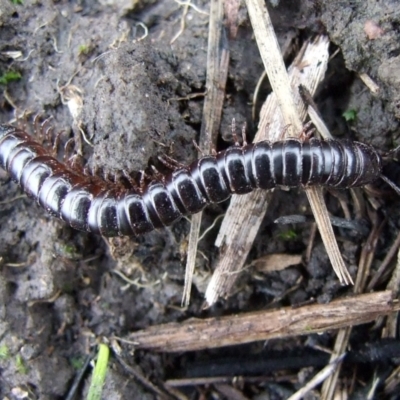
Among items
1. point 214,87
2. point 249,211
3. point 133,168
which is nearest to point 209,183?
point 249,211

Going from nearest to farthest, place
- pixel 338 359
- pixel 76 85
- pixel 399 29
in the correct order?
pixel 399 29, pixel 338 359, pixel 76 85

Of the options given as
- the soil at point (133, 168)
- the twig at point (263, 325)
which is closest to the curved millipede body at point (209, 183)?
the soil at point (133, 168)

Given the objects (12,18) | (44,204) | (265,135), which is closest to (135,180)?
(44,204)

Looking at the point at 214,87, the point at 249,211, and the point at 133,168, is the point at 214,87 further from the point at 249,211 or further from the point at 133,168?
the point at 249,211

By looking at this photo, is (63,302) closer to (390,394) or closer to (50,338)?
(50,338)

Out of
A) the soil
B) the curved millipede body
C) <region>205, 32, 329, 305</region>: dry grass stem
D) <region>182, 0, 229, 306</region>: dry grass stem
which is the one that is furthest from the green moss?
<region>205, 32, 329, 305</region>: dry grass stem
